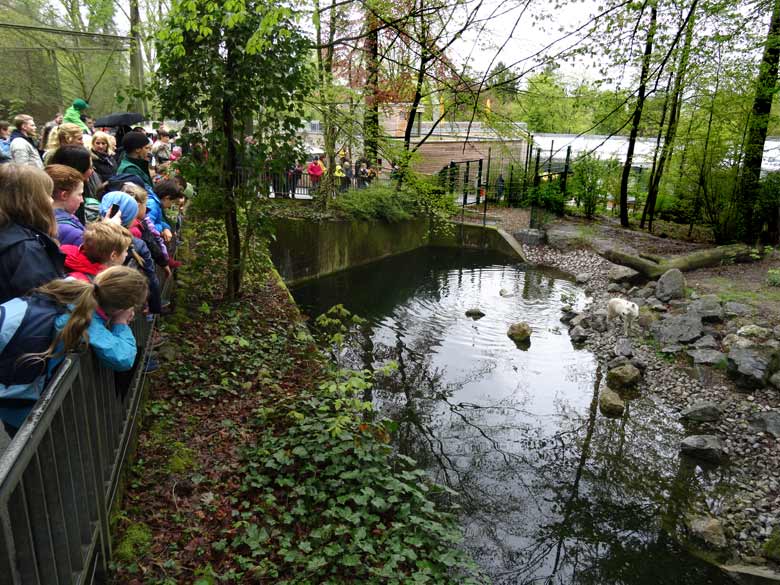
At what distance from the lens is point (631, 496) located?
17.9ft

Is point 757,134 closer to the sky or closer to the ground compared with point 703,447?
closer to the sky

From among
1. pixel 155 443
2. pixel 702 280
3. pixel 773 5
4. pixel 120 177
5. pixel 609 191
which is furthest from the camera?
pixel 609 191

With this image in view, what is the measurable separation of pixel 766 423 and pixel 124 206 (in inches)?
267

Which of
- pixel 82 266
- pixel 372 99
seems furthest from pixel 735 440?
pixel 372 99

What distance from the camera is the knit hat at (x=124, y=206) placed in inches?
144

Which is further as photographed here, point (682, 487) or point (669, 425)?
point (669, 425)

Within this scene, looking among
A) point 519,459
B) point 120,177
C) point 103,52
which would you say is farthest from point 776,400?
point 103,52

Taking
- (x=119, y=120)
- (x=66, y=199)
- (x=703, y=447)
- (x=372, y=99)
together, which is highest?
(x=372, y=99)

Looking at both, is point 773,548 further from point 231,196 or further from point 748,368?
point 231,196

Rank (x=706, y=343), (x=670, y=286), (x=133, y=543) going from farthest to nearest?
(x=670, y=286)
(x=706, y=343)
(x=133, y=543)

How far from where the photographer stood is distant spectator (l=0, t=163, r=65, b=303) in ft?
7.73

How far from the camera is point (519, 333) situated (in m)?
9.55

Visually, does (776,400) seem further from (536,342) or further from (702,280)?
(702,280)

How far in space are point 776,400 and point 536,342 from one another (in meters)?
3.47
